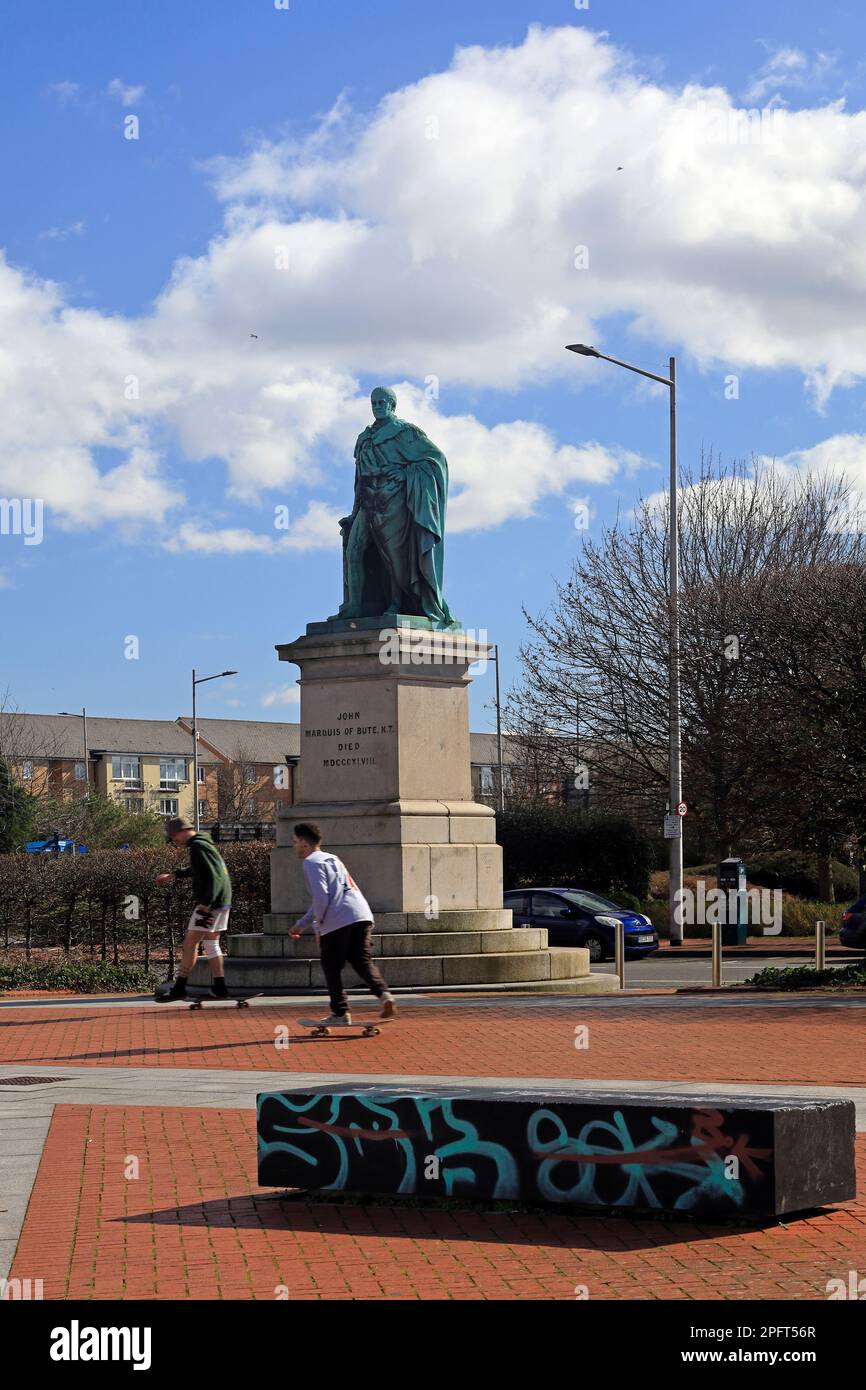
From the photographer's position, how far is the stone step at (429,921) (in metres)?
19.6

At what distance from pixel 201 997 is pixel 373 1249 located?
11867mm

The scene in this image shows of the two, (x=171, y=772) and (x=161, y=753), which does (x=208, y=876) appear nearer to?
(x=161, y=753)

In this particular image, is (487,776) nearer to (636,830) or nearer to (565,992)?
(636,830)

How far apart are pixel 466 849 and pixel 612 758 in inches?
846

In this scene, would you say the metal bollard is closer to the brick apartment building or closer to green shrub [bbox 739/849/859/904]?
green shrub [bbox 739/849/859/904]

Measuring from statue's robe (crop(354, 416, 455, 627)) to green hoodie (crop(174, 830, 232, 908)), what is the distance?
6192mm

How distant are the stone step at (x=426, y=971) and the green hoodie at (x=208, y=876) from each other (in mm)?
3442

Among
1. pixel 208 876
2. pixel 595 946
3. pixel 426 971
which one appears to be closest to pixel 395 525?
pixel 426 971

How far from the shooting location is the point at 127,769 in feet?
389

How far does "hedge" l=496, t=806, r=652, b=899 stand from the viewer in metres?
39.8

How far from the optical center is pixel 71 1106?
10.9m

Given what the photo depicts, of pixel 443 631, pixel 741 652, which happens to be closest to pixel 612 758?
pixel 741 652

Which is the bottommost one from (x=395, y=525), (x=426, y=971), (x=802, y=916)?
(x=802, y=916)

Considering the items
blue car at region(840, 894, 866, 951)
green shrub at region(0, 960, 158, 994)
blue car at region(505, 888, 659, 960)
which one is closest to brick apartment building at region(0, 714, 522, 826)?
blue car at region(505, 888, 659, 960)
